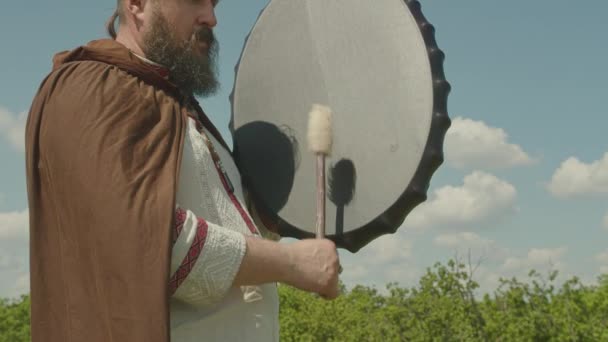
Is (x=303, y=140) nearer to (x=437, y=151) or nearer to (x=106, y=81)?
(x=437, y=151)

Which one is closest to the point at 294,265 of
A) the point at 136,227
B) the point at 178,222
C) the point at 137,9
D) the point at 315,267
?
the point at 315,267

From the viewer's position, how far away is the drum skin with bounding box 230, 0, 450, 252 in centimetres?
254

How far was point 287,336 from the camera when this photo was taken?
9.55 meters

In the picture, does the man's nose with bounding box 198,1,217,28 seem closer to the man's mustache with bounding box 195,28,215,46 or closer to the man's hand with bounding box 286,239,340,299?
the man's mustache with bounding box 195,28,215,46

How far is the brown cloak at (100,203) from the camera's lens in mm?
2072

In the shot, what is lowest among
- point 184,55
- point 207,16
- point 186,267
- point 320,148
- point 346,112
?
point 186,267

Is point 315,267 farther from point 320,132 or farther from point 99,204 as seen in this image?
point 99,204

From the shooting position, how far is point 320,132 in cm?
260

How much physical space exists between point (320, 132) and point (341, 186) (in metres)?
0.21

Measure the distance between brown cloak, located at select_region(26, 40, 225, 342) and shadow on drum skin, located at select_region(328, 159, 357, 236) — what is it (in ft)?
1.91

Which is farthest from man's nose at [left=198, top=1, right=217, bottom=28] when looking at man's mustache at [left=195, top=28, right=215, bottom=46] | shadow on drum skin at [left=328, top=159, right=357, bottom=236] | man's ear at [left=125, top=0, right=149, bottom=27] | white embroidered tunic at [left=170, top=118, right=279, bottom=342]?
shadow on drum skin at [left=328, top=159, right=357, bottom=236]

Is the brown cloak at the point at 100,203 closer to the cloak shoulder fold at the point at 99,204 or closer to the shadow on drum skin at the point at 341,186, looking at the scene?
the cloak shoulder fold at the point at 99,204

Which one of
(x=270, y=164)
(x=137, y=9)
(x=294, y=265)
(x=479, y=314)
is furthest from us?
(x=479, y=314)

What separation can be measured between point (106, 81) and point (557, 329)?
16.4ft
